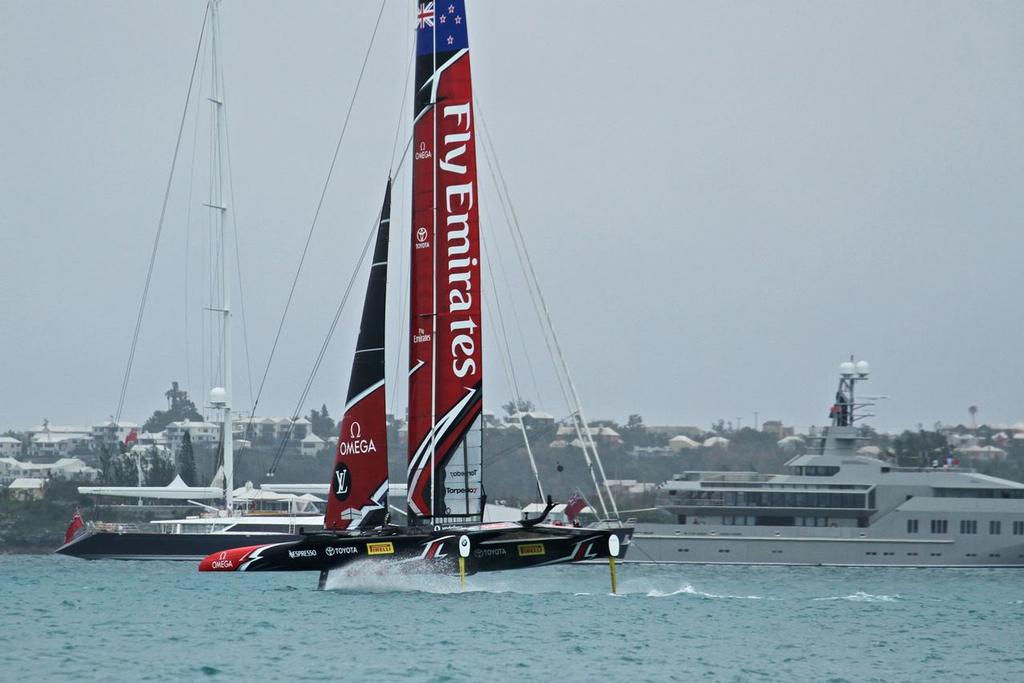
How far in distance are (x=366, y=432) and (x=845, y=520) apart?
30.7 metres

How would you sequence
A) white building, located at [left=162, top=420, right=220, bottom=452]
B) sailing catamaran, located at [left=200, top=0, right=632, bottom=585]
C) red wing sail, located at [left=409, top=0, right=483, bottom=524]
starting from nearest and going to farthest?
sailing catamaran, located at [left=200, top=0, right=632, bottom=585] → red wing sail, located at [left=409, top=0, right=483, bottom=524] → white building, located at [left=162, top=420, right=220, bottom=452]

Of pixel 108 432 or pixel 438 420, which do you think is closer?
pixel 438 420

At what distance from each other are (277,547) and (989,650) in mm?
11737

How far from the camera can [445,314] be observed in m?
27.3

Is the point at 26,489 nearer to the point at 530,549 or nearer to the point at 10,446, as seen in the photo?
the point at 10,446

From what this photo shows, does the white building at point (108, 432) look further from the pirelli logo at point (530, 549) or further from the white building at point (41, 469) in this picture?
the pirelli logo at point (530, 549)

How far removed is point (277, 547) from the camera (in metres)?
26.4

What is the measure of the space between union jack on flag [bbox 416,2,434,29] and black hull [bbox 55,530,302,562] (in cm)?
2297

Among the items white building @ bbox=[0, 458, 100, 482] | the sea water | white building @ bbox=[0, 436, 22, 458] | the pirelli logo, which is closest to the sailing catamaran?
the pirelli logo

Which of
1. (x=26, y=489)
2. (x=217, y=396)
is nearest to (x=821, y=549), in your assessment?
(x=217, y=396)

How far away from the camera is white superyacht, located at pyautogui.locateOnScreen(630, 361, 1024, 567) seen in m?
54.5

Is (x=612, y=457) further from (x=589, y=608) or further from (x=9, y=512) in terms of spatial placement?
(x=589, y=608)

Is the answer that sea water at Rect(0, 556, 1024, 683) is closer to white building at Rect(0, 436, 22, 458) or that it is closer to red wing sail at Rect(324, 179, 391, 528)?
red wing sail at Rect(324, 179, 391, 528)

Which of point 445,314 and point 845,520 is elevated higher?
point 445,314
